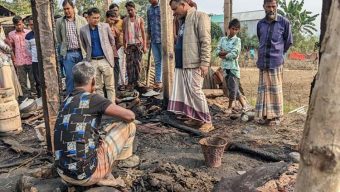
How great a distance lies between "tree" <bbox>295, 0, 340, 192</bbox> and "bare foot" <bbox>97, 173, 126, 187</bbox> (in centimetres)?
246

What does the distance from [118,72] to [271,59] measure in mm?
3543

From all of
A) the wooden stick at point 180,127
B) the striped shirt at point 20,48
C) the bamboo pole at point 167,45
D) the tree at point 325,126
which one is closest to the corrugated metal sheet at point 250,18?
the striped shirt at point 20,48

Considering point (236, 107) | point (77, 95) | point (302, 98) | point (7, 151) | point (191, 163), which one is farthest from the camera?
point (302, 98)

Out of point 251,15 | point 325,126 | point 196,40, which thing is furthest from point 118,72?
point 251,15

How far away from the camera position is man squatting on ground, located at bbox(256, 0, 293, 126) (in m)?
5.89

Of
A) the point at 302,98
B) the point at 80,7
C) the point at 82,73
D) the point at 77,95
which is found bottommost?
the point at 302,98

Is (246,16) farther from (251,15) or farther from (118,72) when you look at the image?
(118,72)

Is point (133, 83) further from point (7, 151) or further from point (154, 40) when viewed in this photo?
point (7, 151)

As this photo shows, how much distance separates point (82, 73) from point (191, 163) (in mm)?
2069

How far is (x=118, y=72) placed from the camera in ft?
26.3

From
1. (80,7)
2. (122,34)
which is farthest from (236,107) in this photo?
(80,7)

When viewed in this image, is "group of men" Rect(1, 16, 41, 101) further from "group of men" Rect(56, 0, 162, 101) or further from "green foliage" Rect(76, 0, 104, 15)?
"green foliage" Rect(76, 0, 104, 15)

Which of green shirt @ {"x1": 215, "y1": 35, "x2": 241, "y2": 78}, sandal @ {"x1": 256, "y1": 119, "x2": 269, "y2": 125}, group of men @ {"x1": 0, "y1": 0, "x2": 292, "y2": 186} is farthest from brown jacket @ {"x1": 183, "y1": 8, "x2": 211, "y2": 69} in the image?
sandal @ {"x1": 256, "y1": 119, "x2": 269, "y2": 125}

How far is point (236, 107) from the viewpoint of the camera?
772 centimetres
